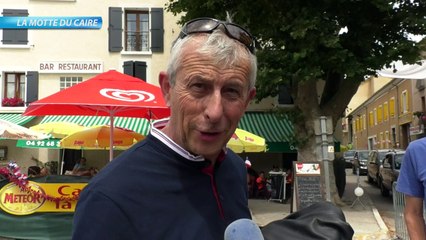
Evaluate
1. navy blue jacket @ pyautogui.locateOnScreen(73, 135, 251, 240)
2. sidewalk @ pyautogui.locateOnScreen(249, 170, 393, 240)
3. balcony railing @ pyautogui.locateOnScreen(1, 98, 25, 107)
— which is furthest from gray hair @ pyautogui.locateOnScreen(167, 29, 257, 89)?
balcony railing @ pyautogui.locateOnScreen(1, 98, 25, 107)

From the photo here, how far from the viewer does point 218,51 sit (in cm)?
133

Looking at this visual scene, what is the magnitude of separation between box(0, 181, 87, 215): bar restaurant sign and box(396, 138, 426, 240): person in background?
5.53 m

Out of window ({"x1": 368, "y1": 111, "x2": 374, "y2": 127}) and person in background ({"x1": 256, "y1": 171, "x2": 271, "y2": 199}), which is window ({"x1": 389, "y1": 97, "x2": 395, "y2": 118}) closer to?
window ({"x1": 368, "y1": 111, "x2": 374, "y2": 127})

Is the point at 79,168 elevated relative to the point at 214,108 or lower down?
lower down

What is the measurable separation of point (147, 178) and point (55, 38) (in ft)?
64.5

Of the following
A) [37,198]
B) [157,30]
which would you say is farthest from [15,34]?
[37,198]

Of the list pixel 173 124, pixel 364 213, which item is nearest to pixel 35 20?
pixel 173 124

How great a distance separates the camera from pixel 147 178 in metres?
1.31

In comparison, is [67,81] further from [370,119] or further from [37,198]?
[370,119]

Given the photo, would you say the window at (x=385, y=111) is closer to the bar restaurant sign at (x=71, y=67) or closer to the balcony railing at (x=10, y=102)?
the bar restaurant sign at (x=71, y=67)

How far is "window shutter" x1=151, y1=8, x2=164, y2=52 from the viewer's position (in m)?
19.7

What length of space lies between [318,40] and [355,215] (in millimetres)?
5055

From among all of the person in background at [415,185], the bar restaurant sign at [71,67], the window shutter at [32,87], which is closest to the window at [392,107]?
the bar restaurant sign at [71,67]

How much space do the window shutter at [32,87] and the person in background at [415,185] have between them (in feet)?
60.6
